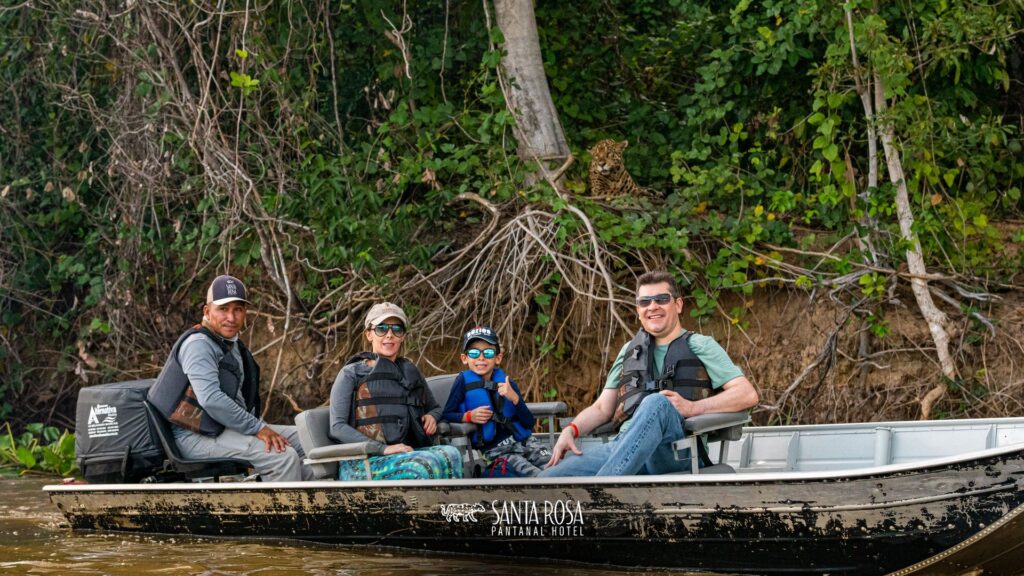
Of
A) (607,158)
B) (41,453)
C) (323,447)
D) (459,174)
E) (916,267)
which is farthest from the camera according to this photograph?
(41,453)

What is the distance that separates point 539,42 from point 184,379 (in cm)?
471

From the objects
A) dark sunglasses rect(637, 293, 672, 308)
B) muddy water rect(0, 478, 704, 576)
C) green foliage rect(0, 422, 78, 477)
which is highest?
dark sunglasses rect(637, 293, 672, 308)

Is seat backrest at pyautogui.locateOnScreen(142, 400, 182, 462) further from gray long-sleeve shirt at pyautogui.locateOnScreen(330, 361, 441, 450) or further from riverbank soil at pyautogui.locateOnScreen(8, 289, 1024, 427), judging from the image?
riverbank soil at pyautogui.locateOnScreen(8, 289, 1024, 427)

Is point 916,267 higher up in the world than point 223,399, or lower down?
higher up

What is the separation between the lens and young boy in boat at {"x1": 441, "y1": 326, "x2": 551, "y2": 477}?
257 inches

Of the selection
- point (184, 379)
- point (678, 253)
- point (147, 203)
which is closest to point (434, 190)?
point (678, 253)

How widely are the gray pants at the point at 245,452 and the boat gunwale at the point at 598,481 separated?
18cm

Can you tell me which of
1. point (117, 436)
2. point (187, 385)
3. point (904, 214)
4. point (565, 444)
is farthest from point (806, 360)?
point (117, 436)

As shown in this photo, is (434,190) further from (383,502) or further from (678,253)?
(383,502)

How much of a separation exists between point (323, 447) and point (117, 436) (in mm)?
1460

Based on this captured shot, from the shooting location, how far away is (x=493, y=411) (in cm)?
658

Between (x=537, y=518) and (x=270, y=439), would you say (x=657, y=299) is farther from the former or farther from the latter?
(x=270, y=439)

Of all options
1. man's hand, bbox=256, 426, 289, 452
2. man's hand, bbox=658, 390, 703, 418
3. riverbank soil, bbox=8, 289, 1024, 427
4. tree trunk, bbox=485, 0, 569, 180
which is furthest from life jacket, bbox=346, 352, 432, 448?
tree trunk, bbox=485, 0, 569, 180

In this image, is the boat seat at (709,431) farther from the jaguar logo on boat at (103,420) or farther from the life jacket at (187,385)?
the jaguar logo on boat at (103,420)
